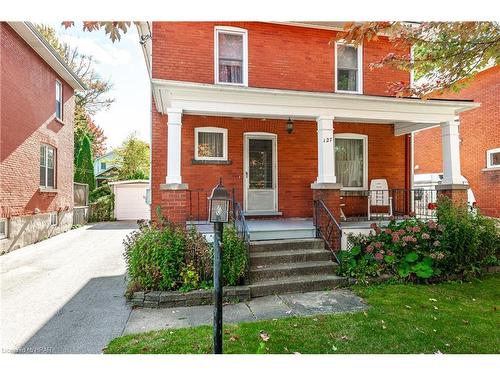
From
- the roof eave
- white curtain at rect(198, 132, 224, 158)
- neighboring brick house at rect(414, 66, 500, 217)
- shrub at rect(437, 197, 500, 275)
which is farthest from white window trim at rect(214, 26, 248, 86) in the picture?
→ neighboring brick house at rect(414, 66, 500, 217)

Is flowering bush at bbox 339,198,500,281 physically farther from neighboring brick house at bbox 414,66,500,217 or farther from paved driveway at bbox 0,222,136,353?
neighboring brick house at bbox 414,66,500,217

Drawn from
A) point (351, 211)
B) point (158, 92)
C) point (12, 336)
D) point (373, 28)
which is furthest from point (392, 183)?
point (12, 336)

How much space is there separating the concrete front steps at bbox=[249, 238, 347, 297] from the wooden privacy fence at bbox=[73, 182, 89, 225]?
1231cm

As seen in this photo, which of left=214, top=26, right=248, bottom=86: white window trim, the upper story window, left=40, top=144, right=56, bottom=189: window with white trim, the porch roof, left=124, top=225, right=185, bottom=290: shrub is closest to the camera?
left=124, top=225, right=185, bottom=290: shrub

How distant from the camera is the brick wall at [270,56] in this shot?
7.34 m

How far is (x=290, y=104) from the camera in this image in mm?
6242

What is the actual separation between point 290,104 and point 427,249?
13.0 ft

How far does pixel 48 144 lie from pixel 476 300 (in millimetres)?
13454

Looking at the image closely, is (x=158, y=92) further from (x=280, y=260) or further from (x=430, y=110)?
(x=430, y=110)

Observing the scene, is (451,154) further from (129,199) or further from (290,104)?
(129,199)

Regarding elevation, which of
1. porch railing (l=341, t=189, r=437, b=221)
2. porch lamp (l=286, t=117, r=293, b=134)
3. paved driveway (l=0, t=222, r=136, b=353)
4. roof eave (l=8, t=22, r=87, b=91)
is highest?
roof eave (l=8, t=22, r=87, b=91)

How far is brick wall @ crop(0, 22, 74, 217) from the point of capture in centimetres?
843

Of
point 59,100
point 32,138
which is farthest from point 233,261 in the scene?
point 59,100

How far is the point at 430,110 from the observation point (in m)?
7.01
